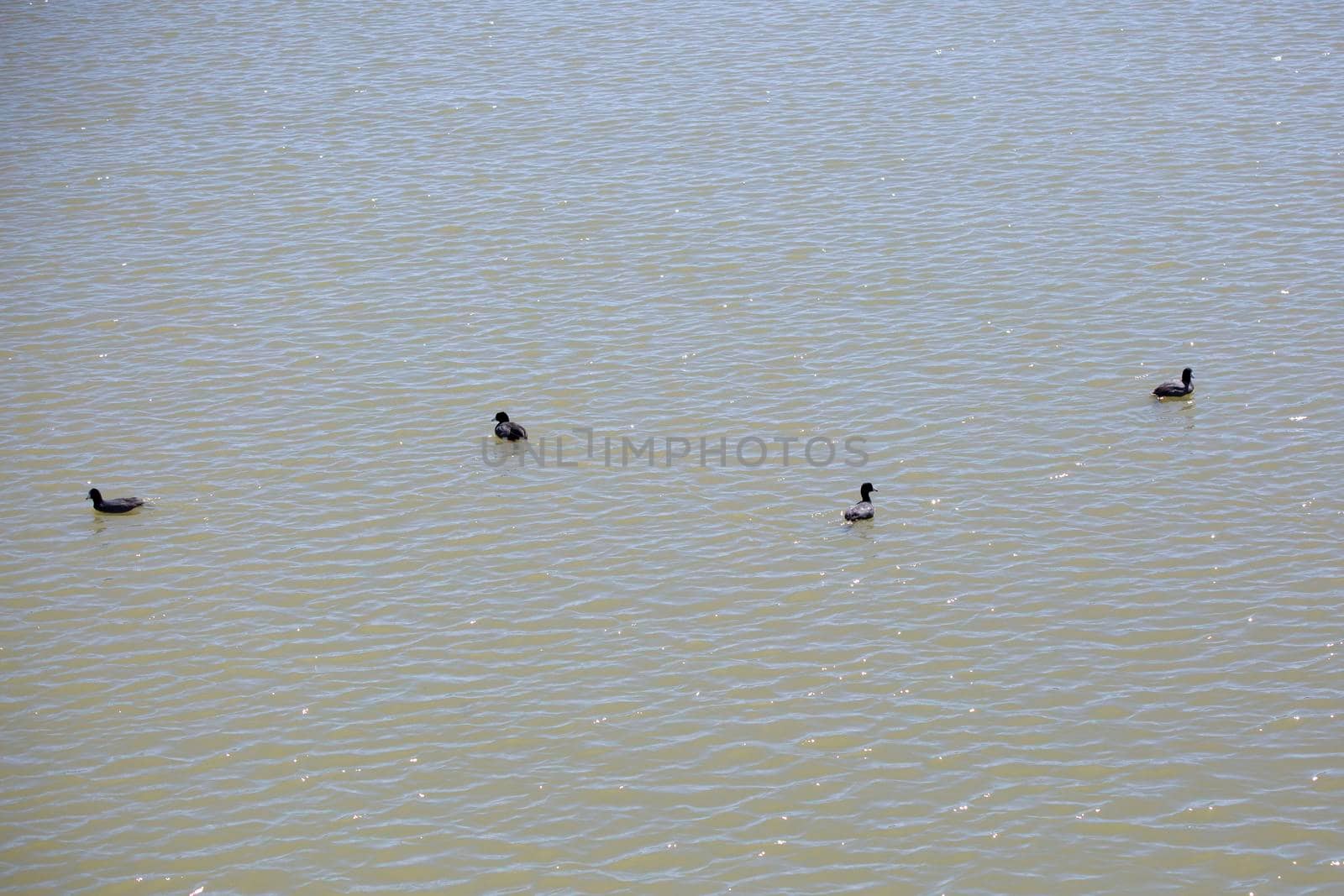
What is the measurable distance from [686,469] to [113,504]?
7.45 m

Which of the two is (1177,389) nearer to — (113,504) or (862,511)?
(862,511)

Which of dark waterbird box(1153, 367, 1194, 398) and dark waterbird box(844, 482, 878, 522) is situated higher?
dark waterbird box(1153, 367, 1194, 398)

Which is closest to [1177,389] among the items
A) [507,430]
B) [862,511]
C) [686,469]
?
[862,511]

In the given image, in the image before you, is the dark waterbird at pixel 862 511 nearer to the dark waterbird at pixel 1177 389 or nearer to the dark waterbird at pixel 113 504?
the dark waterbird at pixel 1177 389

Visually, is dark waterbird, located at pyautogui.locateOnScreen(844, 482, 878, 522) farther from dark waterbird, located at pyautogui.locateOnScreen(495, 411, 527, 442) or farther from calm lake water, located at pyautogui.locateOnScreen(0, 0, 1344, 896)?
dark waterbird, located at pyautogui.locateOnScreen(495, 411, 527, 442)

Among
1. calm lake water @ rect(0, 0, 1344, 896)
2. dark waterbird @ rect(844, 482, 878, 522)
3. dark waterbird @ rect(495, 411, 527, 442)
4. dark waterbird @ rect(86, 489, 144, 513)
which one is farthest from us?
dark waterbird @ rect(495, 411, 527, 442)

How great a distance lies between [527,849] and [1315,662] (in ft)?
27.6

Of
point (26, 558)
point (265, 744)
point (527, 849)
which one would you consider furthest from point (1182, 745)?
point (26, 558)

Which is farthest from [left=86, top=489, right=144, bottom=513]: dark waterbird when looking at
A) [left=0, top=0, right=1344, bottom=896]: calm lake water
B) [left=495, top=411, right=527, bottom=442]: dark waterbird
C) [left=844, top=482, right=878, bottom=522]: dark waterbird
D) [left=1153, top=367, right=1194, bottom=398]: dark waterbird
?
[left=1153, top=367, right=1194, bottom=398]: dark waterbird

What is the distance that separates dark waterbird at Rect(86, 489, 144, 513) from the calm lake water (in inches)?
15.5

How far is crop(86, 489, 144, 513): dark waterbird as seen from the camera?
754 inches

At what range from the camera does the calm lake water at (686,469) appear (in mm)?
14117

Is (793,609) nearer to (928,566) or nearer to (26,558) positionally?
(928,566)

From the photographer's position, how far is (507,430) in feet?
66.1
